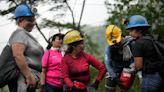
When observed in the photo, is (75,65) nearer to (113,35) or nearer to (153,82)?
(153,82)

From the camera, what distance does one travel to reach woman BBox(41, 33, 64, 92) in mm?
7973

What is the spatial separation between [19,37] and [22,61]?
30cm

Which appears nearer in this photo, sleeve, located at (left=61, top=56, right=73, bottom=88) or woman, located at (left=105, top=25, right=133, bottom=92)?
sleeve, located at (left=61, top=56, right=73, bottom=88)

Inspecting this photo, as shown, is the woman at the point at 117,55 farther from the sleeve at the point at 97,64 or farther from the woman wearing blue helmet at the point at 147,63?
the woman wearing blue helmet at the point at 147,63

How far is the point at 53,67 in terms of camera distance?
8.05 metres

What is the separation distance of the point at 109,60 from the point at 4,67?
2985 millimetres

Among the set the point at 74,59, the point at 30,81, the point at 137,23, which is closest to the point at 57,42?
the point at 74,59

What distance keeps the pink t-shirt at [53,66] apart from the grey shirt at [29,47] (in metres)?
2.28

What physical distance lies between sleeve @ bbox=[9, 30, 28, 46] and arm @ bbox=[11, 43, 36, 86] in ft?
0.15

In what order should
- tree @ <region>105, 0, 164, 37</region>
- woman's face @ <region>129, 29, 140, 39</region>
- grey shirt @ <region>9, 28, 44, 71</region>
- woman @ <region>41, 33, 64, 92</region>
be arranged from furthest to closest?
tree @ <region>105, 0, 164, 37</region>, woman @ <region>41, 33, 64, 92</region>, woman's face @ <region>129, 29, 140, 39</region>, grey shirt @ <region>9, 28, 44, 71</region>

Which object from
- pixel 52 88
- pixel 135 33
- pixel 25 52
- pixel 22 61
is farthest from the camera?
pixel 52 88

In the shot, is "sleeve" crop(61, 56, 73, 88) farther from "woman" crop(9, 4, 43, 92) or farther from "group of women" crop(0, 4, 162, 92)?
"woman" crop(9, 4, 43, 92)

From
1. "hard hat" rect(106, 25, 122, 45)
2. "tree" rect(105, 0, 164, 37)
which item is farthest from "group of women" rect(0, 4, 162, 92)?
"tree" rect(105, 0, 164, 37)

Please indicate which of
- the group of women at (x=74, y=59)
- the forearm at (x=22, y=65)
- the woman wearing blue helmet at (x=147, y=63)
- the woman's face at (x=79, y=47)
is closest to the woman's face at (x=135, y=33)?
the group of women at (x=74, y=59)
